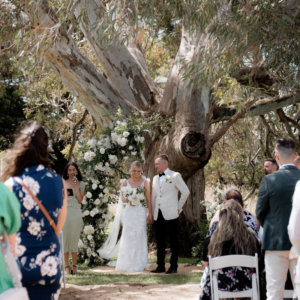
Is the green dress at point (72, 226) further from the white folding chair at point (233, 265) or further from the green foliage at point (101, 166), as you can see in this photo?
the white folding chair at point (233, 265)

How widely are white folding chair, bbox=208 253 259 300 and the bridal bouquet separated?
3773 mm

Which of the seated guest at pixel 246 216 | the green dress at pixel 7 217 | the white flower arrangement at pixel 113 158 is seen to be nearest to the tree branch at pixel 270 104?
the white flower arrangement at pixel 113 158

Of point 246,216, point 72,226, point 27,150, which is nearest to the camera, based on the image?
point 27,150

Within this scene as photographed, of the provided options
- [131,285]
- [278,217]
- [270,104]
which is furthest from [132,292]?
[270,104]

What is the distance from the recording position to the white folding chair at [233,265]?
12.0ft

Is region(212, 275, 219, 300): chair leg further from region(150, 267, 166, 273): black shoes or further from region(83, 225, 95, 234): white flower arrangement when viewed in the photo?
region(83, 225, 95, 234): white flower arrangement

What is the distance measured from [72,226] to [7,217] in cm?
513

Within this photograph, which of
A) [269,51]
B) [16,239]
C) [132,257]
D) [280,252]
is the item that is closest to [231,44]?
[269,51]

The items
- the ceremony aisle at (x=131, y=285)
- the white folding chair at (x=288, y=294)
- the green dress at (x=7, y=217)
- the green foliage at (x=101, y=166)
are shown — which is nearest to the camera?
the green dress at (x=7, y=217)

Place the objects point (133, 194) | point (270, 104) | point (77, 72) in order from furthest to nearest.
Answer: point (270, 104) < point (77, 72) < point (133, 194)

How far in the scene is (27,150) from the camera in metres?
2.57

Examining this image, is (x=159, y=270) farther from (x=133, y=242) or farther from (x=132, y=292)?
(x=132, y=292)

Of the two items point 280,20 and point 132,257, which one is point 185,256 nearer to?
point 132,257

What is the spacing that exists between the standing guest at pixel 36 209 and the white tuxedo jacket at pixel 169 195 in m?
4.82
